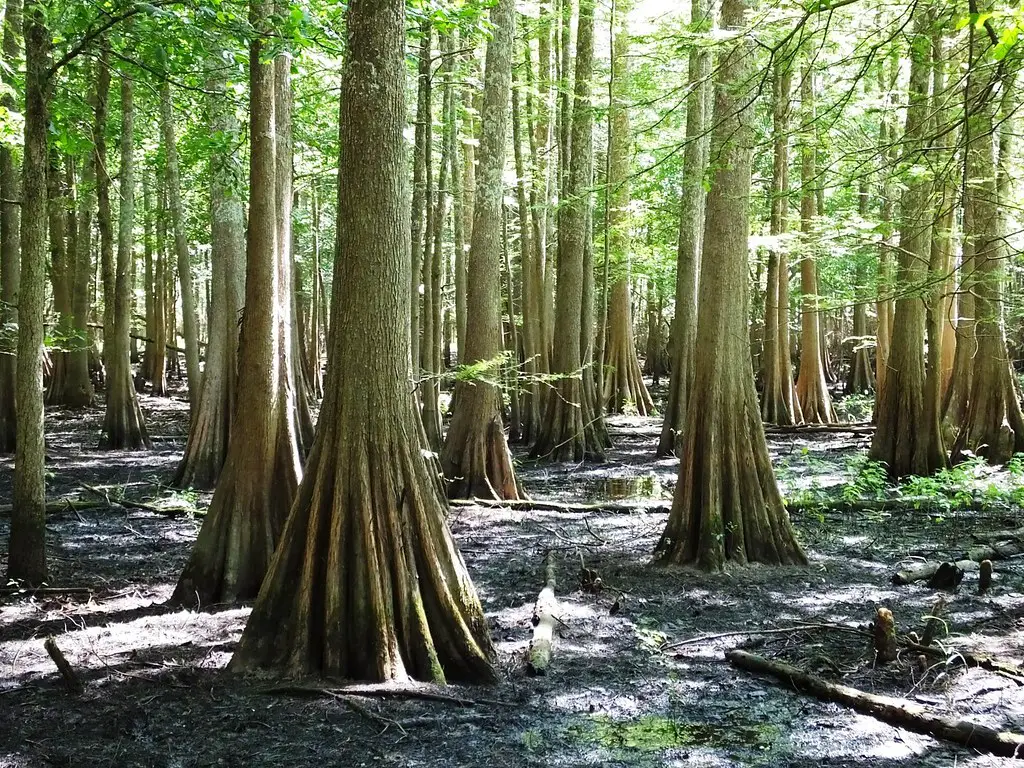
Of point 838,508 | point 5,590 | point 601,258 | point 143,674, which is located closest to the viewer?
point 143,674

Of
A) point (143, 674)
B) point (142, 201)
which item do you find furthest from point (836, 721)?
point (142, 201)

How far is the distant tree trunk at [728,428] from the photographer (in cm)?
753

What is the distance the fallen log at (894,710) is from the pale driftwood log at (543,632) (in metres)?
1.16

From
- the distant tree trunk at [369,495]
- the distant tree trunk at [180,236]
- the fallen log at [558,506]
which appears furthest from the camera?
the distant tree trunk at [180,236]

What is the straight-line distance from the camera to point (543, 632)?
560cm

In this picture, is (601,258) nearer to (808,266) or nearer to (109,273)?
(808,266)

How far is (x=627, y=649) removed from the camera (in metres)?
5.69

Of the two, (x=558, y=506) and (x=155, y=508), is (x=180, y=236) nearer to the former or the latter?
(x=155, y=508)

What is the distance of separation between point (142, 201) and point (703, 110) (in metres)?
17.5

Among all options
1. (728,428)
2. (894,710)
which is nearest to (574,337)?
(728,428)

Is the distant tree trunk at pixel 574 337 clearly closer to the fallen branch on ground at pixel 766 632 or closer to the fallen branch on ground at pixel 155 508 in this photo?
the fallen branch on ground at pixel 155 508

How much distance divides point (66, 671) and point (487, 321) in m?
6.94

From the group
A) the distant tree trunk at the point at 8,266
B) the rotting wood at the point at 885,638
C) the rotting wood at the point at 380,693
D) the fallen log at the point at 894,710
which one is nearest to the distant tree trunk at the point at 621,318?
the distant tree trunk at the point at 8,266

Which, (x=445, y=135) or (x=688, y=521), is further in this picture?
A: (x=445, y=135)
